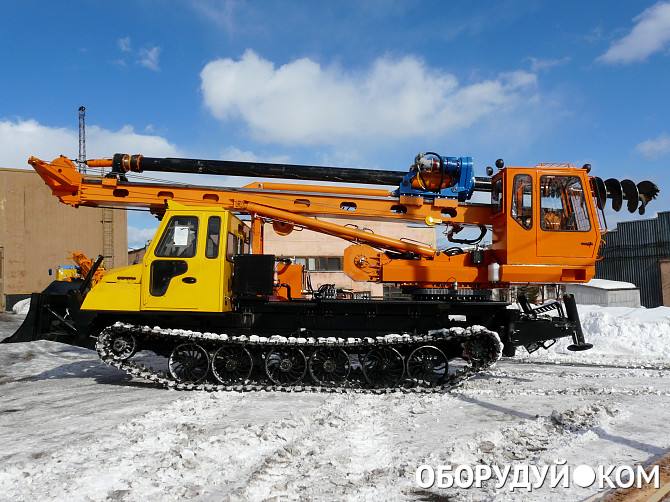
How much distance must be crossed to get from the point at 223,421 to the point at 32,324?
14.2 ft

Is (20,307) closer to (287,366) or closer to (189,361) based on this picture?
(189,361)

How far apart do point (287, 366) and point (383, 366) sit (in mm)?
1701

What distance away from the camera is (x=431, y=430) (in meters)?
5.82

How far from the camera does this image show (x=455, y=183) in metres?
8.48

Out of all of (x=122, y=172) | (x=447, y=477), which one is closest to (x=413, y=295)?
(x=447, y=477)

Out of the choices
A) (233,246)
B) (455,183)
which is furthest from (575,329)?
(233,246)

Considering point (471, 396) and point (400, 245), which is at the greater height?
point (400, 245)

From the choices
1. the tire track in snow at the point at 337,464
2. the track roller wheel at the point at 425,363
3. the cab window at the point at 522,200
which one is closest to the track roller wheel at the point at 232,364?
the tire track in snow at the point at 337,464

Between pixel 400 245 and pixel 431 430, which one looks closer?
pixel 431 430

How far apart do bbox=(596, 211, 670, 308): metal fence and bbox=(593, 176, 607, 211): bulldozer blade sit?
28.4 meters

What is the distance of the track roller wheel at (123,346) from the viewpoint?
309 inches

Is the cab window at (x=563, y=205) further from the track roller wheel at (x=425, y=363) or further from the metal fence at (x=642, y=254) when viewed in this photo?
the metal fence at (x=642, y=254)

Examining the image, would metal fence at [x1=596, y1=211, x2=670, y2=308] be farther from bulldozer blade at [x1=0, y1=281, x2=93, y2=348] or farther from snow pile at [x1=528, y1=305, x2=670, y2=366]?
bulldozer blade at [x1=0, y1=281, x2=93, y2=348]

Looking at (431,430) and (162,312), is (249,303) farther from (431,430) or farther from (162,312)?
(431,430)
